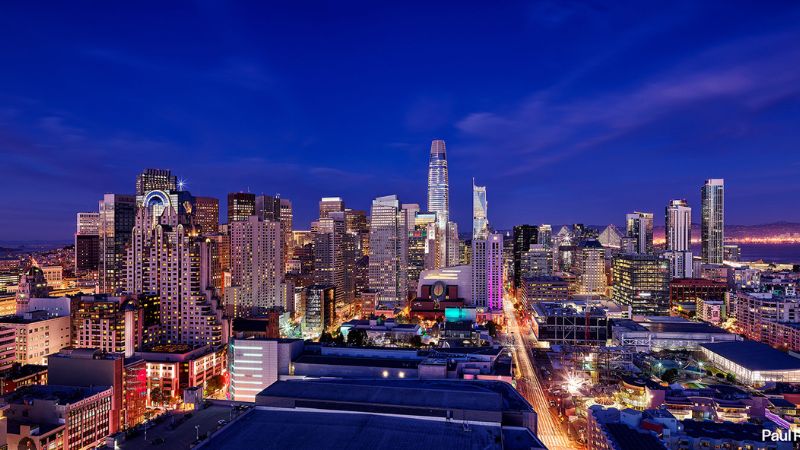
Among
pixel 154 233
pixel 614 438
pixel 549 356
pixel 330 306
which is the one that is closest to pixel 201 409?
pixel 614 438

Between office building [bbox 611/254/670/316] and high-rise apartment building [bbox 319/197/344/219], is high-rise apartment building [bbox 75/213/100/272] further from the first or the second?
office building [bbox 611/254/670/316]

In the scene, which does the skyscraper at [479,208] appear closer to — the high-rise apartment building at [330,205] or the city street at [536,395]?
the high-rise apartment building at [330,205]

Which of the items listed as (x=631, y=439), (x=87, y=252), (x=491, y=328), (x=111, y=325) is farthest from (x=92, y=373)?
(x=87, y=252)

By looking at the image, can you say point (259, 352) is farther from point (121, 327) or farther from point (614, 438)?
point (614, 438)

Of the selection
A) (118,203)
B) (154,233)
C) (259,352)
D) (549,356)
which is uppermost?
(118,203)

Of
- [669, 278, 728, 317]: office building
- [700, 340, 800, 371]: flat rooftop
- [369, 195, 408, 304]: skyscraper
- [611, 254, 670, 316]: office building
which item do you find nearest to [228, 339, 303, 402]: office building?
[700, 340, 800, 371]: flat rooftop

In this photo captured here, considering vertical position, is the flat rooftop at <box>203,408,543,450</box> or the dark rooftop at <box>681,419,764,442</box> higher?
the flat rooftop at <box>203,408,543,450</box>

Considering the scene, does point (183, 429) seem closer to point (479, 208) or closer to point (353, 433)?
point (353, 433)
